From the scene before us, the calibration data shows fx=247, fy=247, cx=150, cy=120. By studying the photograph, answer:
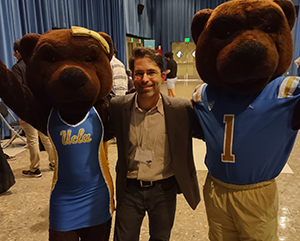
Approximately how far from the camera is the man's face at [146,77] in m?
Answer: 1.49

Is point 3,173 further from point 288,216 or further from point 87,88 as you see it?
point 288,216

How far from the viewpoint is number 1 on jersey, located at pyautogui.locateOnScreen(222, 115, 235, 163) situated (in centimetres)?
123

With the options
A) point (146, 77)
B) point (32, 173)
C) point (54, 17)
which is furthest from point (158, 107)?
point (54, 17)

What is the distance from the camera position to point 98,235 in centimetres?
142

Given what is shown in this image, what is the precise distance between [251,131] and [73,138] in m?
0.93

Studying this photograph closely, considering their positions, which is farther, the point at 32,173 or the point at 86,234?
the point at 32,173

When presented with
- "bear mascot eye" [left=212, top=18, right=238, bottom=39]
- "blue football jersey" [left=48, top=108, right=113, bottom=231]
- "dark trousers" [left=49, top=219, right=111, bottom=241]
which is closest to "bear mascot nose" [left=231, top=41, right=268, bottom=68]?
"bear mascot eye" [left=212, top=18, right=238, bottom=39]

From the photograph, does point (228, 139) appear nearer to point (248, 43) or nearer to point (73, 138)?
point (248, 43)

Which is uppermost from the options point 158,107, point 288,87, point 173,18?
point 173,18

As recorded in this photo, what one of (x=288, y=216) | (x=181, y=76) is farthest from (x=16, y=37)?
(x=181, y=76)

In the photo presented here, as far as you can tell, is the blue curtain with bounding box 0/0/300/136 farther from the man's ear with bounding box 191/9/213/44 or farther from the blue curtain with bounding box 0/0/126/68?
the man's ear with bounding box 191/9/213/44

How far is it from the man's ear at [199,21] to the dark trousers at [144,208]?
2.94 ft

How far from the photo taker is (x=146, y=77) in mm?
1494

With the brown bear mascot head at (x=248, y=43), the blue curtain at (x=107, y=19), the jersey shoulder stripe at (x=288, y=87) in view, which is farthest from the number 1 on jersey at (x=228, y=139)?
the blue curtain at (x=107, y=19)
